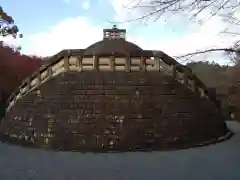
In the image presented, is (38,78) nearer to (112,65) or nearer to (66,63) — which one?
(66,63)

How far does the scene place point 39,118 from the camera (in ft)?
39.7

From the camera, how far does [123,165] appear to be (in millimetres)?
8625

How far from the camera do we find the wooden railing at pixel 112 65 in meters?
12.8

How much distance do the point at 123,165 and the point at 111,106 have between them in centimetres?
354

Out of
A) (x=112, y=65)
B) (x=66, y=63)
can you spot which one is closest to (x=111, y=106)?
(x=112, y=65)

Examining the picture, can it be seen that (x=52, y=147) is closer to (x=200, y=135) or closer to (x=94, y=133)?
(x=94, y=133)

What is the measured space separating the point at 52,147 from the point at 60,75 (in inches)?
108

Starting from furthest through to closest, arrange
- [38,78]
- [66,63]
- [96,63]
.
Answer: [38,78] < [66,63] < [96,63]

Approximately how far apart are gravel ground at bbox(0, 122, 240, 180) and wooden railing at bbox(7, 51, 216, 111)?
9.70ft

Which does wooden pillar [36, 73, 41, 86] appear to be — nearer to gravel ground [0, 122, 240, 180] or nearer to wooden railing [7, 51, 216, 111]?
wooden railing [7, 51, 216, 111]

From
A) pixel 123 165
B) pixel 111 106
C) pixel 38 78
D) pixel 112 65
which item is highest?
pixel 112 65

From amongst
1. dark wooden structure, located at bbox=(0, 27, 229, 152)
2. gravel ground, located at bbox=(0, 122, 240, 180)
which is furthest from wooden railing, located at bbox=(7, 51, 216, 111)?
gravel ground, located at bbox=(0, 122, 240, 180)

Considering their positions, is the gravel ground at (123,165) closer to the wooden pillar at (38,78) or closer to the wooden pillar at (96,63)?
the wooden pillar at (38,78)

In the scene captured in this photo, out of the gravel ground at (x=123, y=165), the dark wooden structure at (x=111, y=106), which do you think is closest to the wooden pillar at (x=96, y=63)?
the dark wooden structure at (x=111, y=106)
